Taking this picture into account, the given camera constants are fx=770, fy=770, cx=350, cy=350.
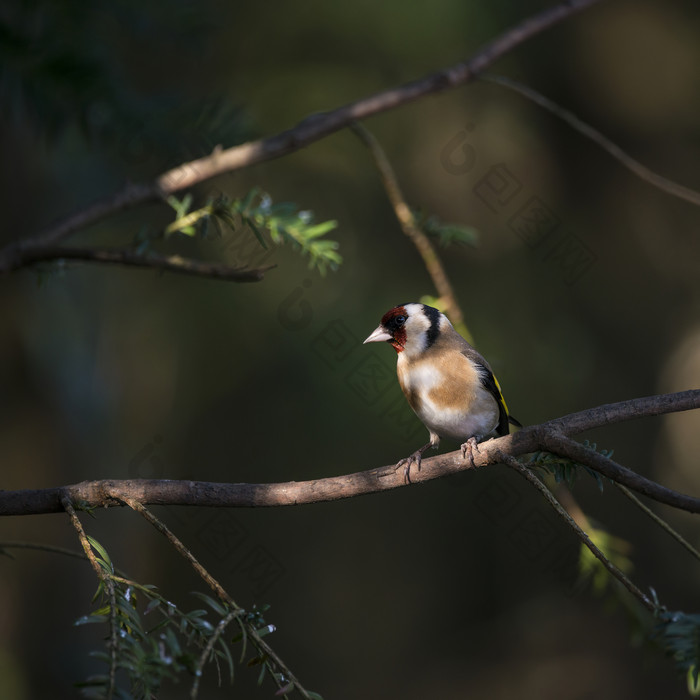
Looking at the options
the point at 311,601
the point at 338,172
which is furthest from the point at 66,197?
the point at 311,601

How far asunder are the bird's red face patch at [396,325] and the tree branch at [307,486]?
1741 mm

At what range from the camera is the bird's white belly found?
3.22 meters

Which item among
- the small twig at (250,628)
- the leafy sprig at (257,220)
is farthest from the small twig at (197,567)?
the leafy sprig at (257,220)

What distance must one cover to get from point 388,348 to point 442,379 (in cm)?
165

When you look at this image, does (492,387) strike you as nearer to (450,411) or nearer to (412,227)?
(450,411)

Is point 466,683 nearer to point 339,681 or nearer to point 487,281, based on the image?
point 339,681

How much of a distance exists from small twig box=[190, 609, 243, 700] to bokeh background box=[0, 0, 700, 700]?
11.0 ft

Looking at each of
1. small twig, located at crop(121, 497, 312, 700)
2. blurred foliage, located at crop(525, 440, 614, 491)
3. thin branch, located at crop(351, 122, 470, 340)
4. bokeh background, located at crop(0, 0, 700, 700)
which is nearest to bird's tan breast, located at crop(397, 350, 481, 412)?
thin branch, located at crop(351, 122, 470, 340)

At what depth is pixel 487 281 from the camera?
6.75 meters

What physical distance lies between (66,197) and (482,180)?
364 cm

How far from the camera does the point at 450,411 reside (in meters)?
3.21

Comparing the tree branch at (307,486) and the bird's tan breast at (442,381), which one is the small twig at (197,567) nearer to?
the tree branch at (307,486)

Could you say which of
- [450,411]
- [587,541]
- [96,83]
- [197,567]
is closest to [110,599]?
[197,567]

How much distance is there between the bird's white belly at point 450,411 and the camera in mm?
3221
